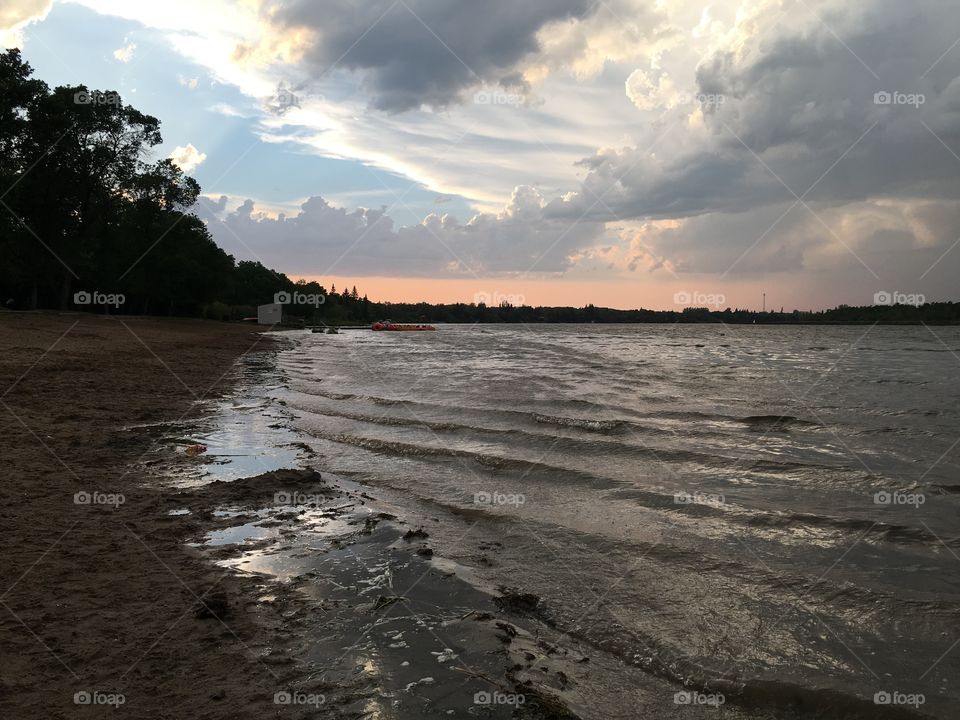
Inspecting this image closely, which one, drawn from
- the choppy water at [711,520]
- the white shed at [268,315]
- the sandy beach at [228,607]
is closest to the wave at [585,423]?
the choppy water at [711,520]

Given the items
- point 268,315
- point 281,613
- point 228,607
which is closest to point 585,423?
point 281,613

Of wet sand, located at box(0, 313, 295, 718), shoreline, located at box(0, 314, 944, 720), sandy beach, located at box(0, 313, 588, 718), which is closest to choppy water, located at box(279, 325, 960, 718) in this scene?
shoreline, located at box(0, 314, 944, 720)

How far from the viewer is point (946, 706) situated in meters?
4.30

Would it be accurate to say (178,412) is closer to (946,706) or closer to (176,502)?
(176,502)

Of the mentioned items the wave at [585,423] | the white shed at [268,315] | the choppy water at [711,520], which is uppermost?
the white shed at [268,315]

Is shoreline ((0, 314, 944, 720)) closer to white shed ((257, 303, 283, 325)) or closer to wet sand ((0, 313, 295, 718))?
wet sand ((0, 313, 295, 718))

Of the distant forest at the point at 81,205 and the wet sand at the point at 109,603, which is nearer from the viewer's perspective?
the wet sand at the point at 109,603

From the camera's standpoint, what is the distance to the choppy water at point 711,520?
4949 millimetres

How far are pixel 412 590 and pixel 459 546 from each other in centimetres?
165

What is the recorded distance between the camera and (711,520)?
8.45 m

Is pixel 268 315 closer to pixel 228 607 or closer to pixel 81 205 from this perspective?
pixel 81 205

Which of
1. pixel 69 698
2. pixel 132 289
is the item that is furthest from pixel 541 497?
pixel 132 289

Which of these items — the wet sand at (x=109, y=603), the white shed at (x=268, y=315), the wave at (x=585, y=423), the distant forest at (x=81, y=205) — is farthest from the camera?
the white shed at (x=268, y=315)

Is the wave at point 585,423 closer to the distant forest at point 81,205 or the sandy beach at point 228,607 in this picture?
the sandy beach at point 228,607
